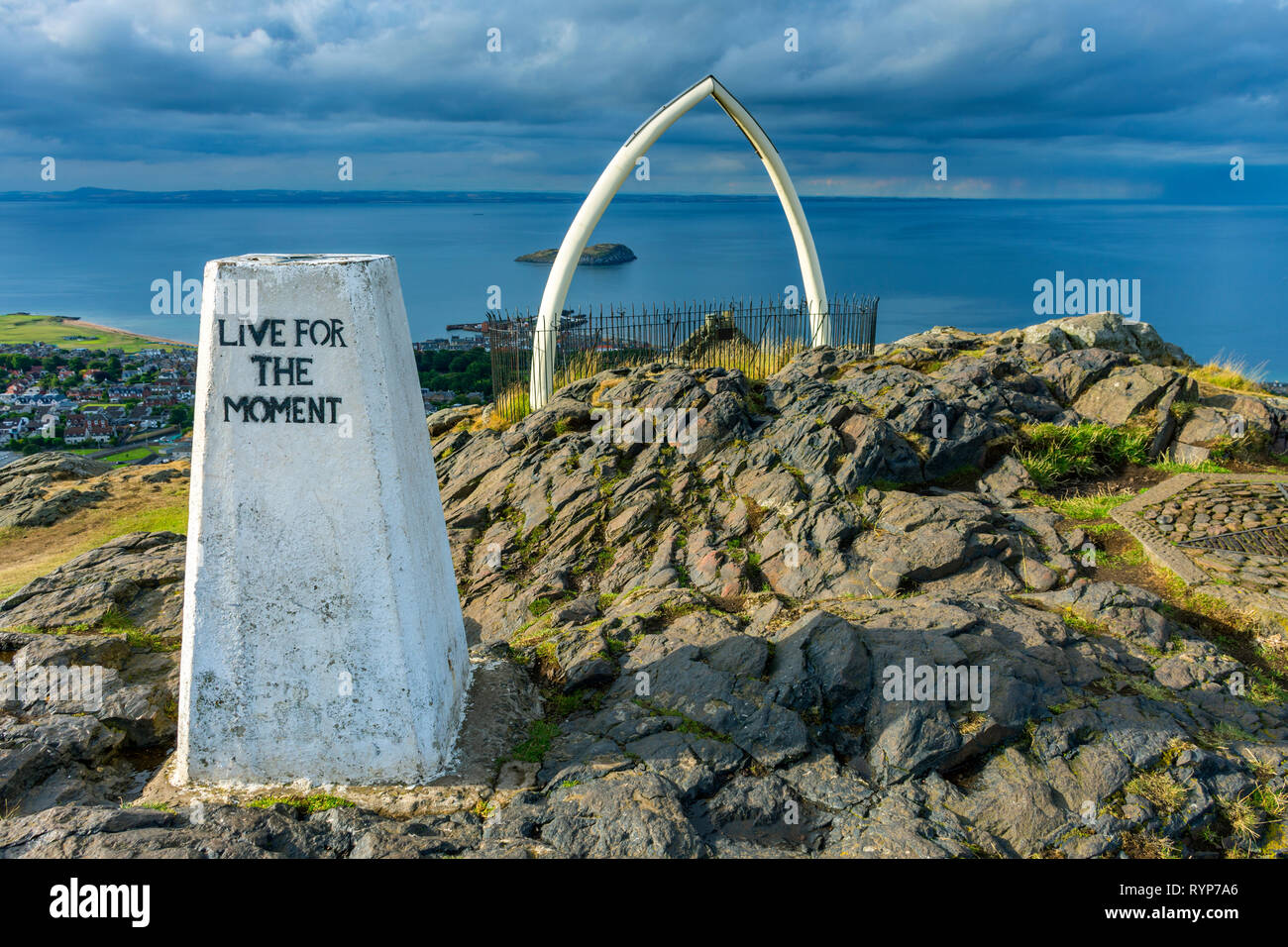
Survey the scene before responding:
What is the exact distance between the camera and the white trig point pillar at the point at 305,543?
479 cm

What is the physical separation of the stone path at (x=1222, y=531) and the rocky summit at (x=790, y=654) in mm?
76

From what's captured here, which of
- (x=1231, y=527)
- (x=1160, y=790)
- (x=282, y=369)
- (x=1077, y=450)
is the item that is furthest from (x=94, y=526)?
(x=1231, y=527)

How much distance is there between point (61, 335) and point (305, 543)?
195 feet

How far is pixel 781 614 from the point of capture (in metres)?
7.04

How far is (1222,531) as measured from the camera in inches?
332

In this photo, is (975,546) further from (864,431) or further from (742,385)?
(742,385)

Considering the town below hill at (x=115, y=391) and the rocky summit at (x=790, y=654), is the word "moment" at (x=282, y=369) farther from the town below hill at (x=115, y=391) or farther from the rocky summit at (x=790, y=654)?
the town below hill at (x=115, y=391)

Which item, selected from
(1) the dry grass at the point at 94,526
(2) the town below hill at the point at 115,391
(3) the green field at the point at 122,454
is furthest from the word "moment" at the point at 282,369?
(3) the green field at the point at 122,454

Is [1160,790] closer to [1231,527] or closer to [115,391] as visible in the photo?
[1231,527]

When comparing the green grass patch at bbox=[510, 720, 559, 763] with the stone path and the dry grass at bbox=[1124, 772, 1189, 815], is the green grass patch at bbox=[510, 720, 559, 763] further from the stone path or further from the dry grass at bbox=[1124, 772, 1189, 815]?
the stone path

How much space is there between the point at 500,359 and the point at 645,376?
4.99 meters

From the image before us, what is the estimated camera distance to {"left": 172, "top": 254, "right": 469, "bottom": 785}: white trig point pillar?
4793mm
